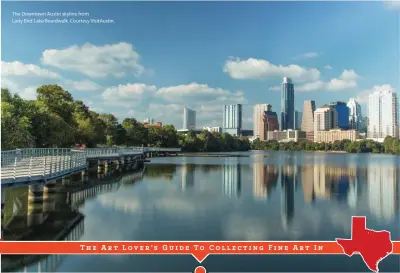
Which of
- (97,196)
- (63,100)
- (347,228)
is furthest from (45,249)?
(63,100)

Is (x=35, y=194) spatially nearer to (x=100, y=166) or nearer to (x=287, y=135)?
(x=100, y=166)

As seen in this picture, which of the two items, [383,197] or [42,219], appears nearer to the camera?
[42,219]

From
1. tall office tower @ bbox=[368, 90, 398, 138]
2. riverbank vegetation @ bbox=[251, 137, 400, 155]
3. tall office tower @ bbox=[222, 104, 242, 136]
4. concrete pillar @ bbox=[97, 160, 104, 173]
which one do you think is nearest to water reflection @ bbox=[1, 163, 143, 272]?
concrete pillar @ bbox=[97, 160, 104, 173]

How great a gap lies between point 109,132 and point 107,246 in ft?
170

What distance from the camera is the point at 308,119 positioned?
141 meters

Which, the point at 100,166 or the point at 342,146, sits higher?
the point at 342,146

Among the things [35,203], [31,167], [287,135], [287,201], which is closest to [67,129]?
[35,203]

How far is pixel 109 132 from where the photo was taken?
5847cm

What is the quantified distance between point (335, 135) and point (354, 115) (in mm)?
8752

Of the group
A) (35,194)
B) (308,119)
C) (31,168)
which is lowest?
(35,194)

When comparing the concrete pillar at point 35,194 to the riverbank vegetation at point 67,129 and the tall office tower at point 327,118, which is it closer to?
the riverbank vegetation at point 67,129

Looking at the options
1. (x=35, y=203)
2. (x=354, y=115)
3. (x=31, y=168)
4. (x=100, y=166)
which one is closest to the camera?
(x=31, y=168)

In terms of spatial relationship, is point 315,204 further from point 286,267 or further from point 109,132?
point 109,132

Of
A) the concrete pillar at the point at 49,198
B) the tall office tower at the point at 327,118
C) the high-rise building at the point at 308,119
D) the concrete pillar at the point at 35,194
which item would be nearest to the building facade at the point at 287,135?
the high-rise building at the point at 308,119
